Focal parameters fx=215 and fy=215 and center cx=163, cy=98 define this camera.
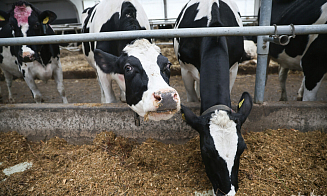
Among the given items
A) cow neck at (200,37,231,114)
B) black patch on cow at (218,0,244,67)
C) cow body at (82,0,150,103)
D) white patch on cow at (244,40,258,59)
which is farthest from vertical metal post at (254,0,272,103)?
white patch on cow at (244,40,258,59)

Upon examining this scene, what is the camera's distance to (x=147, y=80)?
1.86 metres

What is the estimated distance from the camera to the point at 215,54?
2.21 meters

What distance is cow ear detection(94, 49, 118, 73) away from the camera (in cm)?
230

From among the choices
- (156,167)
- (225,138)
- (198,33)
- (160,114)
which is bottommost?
(156,167)

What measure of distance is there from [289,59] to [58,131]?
3.75m

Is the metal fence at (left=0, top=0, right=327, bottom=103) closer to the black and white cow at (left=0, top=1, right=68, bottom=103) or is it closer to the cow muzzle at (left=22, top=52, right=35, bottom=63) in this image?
the cow muzzle at (left=22, top=52, right=35, bottom=63)

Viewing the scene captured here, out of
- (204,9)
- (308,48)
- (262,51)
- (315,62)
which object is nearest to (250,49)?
(308,48)

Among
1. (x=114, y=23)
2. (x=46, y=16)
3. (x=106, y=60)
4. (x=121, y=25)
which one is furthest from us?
(x=46, y=16)

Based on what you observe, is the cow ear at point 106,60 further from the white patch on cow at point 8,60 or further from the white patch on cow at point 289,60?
the white patch on cow at point 8,60

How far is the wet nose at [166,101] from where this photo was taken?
5.44ft

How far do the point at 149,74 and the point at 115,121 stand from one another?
3.53 feet

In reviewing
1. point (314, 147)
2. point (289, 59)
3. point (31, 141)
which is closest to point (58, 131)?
point (31, 141)

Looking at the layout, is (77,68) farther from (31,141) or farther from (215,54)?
(215,54)

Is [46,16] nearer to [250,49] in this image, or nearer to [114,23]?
[114,23]
